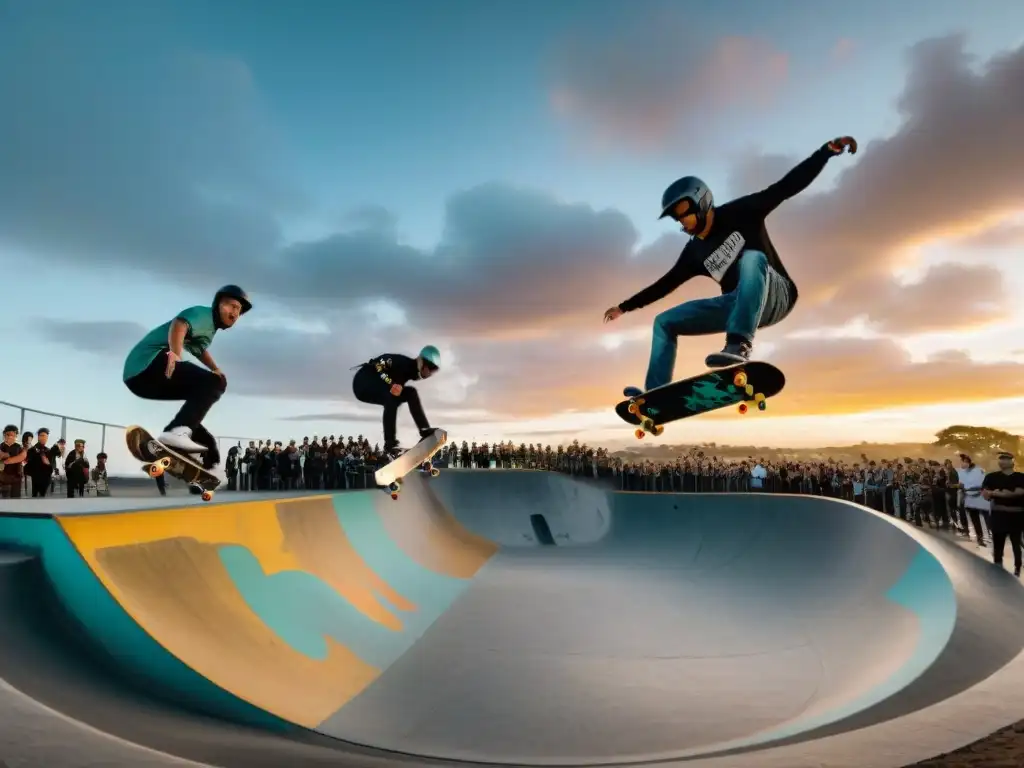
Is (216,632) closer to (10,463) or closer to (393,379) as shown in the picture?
(393,379)

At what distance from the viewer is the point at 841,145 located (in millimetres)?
4934

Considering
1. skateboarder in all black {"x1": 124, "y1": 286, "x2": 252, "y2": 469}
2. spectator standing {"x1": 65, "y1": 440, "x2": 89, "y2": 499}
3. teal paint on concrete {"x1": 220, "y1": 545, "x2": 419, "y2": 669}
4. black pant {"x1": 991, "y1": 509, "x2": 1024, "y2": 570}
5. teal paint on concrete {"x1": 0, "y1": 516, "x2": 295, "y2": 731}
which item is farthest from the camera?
spectator standing {"x1": 65, "y1": 440, "x2": 89, "y2": 499}

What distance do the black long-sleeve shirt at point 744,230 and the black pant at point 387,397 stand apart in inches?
223

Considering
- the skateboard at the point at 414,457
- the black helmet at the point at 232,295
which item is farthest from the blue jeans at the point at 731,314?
the skateboard at the point at 414,457

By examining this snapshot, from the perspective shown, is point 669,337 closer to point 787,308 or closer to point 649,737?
point 787,308

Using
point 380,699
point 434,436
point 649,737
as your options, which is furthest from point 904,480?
point 380,699

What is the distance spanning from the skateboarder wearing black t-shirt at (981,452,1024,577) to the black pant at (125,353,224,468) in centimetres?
950

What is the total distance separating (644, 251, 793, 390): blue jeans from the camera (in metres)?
5.21

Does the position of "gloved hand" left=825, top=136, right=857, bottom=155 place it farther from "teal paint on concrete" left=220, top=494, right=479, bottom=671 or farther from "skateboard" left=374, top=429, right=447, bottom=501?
"skateboard" left=374, top=429, right=447, bottom=501

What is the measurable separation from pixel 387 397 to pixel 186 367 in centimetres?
361

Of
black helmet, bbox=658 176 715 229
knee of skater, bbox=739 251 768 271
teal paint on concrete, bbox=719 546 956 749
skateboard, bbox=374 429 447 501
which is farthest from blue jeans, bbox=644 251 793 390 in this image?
skateboard, bbox=374 429 447 501

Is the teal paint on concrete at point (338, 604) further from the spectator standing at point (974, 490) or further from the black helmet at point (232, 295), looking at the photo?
the spectator standing at point (974, 490)

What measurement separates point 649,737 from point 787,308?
366cm

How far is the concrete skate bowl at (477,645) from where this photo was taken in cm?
343
